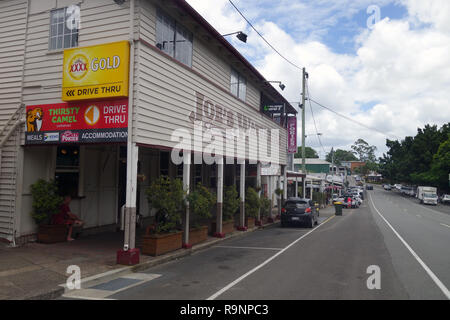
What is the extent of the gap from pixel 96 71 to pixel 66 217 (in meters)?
4.58

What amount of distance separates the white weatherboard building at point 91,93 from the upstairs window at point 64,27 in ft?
0.09

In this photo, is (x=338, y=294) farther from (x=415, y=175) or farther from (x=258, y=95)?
(x=415, y=175)

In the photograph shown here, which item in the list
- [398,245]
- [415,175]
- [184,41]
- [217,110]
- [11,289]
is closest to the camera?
[11,289]

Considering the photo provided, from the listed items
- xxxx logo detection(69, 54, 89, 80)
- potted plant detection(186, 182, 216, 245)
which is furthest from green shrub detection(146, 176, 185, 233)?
xxxx logo detection(69, 54, 89, 80)

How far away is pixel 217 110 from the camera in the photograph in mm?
13508

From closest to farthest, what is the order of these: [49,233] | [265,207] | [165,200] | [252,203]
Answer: [165,200]
[49,233]
[252,203]
[265,207]

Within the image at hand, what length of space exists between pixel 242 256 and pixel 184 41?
7128 millimetres

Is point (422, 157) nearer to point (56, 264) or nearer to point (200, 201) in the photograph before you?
point (200, 201)

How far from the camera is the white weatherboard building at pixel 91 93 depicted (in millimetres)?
8711

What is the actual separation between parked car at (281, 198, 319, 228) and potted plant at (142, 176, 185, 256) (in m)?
8.99

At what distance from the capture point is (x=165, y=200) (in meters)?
9.67

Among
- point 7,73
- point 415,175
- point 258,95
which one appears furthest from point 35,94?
point 415,175

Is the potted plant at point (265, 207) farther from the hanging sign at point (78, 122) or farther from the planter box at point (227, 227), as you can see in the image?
the hanging sign at point (78, 122)

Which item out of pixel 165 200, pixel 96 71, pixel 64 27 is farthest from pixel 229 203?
pixel 64 27
